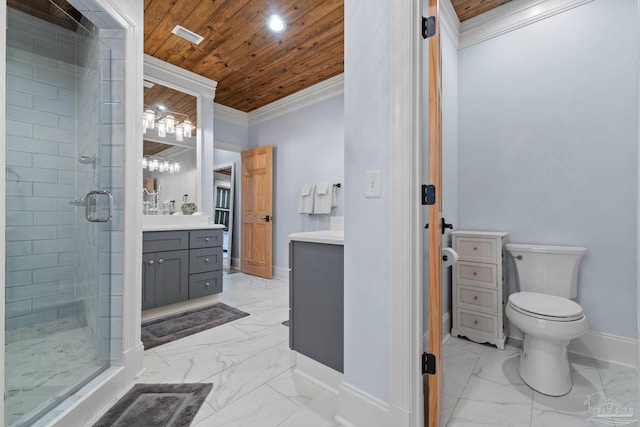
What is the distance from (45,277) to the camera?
1.71m

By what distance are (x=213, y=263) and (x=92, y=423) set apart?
1.75m

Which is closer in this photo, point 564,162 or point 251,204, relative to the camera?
point 564,162

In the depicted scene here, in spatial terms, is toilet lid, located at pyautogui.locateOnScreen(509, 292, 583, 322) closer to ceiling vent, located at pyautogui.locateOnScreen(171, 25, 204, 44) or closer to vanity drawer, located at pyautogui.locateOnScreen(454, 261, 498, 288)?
vanity drawer, located at pyautogui.locateOnScreen(454, 261, 498, 288)

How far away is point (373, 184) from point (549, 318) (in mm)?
1252

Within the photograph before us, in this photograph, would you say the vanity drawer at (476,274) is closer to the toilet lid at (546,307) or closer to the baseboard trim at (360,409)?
the toilet lid at (546,307)

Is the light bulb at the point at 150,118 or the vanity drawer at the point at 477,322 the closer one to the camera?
the vanity drawer at the point at 477,322

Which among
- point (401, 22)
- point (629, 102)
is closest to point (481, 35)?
point (629, 102)

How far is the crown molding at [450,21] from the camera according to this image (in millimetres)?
2082

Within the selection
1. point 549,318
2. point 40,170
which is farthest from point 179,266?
point 549,318

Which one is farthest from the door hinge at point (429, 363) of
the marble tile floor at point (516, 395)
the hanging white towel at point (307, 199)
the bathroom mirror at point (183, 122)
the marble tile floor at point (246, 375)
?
the bathroom mirror at point (183, 122)

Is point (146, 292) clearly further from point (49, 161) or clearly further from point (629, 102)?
point (629, 102)

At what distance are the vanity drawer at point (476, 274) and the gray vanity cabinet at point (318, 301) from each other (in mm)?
1267

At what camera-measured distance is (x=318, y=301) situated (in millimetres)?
1639

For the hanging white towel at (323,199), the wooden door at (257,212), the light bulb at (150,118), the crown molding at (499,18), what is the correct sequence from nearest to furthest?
the crown molding at (499,18), the light bulb at (150,118), the hanging white towel at (323,199), the wooden door at (257,212)
